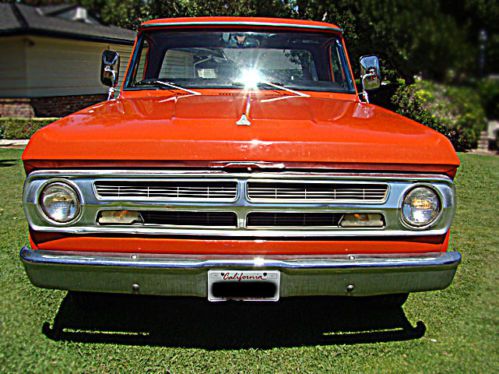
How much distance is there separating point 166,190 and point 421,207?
1.23 m

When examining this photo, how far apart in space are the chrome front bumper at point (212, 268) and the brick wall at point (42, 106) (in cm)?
1412

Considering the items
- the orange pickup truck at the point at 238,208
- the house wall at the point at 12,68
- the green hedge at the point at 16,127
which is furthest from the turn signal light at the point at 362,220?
the house wall at the point at 12,68

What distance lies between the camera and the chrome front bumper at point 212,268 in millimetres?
2410

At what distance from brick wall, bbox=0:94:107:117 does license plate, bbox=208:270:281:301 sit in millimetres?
14532

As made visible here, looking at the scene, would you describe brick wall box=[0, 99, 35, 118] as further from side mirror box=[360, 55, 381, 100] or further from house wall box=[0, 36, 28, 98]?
side mirror box=[360, 55, 381, 100]

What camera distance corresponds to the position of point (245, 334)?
122 inches

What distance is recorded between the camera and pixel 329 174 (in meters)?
2.40

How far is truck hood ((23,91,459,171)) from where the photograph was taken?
2.37 m

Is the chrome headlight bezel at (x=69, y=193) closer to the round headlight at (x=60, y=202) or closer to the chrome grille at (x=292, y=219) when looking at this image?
the round headlight at (x=60, y=202)

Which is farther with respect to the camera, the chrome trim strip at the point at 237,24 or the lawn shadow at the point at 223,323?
the chrome trim strip at the point at 237,24

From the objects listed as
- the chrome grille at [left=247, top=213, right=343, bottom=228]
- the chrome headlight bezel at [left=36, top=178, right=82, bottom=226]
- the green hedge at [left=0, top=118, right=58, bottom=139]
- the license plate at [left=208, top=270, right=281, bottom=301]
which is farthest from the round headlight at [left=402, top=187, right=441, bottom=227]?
the green hedge at [left=0, top=118, right=58, bottom=139]

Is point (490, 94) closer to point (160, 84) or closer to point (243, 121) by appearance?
point (243, 121)

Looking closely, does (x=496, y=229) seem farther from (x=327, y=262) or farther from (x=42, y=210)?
(x=42, y=210)

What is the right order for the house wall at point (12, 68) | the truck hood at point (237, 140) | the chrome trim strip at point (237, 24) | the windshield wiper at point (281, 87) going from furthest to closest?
the house wall at point (12, 68), the chrome trim strip at point (237, 24), the windshield wiper at point (281, 87), the truck hood at point (237, 140)
